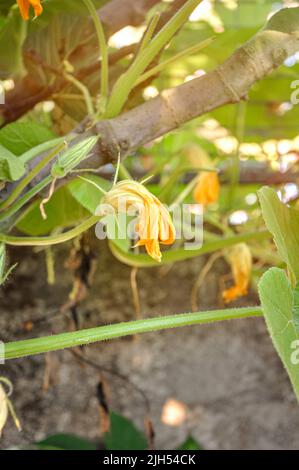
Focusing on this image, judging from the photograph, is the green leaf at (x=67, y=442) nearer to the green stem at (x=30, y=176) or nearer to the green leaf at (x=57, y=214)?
the green leaf at (x=57, y=214)

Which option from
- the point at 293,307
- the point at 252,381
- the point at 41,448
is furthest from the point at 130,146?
the point at 252,381

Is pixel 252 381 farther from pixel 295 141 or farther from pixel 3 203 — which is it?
pixel 3 203

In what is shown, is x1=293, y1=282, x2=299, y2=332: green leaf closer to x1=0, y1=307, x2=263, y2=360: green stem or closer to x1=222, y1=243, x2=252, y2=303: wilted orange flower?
x1=0, y1=307, x2=263, y2=360: green stem

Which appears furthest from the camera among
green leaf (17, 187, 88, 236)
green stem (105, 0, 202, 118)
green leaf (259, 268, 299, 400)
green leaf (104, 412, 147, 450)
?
green leaf (104, 412, 147, 450)

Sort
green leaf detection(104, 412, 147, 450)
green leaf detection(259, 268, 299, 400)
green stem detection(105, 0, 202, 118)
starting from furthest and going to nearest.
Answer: green leaf detection(104, 412, 147, 450) → green stem detection(105, 0, 202, 118) → green leaf detection(259, 268, 299, 400)

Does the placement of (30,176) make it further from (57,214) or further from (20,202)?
(57,214)

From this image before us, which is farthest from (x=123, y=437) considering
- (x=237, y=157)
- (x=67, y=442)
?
(x=237, y=157)

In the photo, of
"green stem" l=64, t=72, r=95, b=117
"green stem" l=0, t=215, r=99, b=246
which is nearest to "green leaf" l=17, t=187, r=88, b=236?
"green stem" l=64, t=72, r=95, b=117

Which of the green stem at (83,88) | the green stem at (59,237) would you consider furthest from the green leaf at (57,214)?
the green stem at (59,237)
